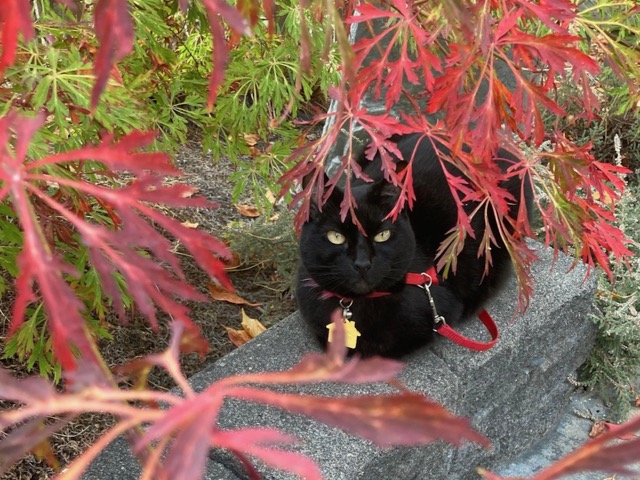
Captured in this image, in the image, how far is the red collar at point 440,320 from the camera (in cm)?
166

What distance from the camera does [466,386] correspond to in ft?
5.37

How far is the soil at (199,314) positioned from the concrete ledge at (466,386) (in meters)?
0.37

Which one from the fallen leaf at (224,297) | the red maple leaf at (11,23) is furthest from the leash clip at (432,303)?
the red maple leaf at (11,23)

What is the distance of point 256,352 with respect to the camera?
1625mm

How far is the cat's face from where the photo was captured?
5.10ft

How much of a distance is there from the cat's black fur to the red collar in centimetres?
1

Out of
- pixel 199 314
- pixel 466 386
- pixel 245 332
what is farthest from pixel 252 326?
pixel 466 386

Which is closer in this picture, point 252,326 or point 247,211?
point 252,326

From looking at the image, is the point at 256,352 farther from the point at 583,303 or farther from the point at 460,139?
the point at 583,303

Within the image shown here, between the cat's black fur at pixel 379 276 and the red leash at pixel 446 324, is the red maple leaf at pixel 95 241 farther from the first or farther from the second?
the red leash at pixel 446 324

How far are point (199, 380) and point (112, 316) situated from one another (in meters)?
0.67

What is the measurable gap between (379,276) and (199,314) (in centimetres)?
85

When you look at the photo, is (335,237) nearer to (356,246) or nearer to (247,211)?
(356,246)

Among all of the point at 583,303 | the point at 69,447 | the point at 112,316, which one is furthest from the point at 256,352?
the point at 583,303
